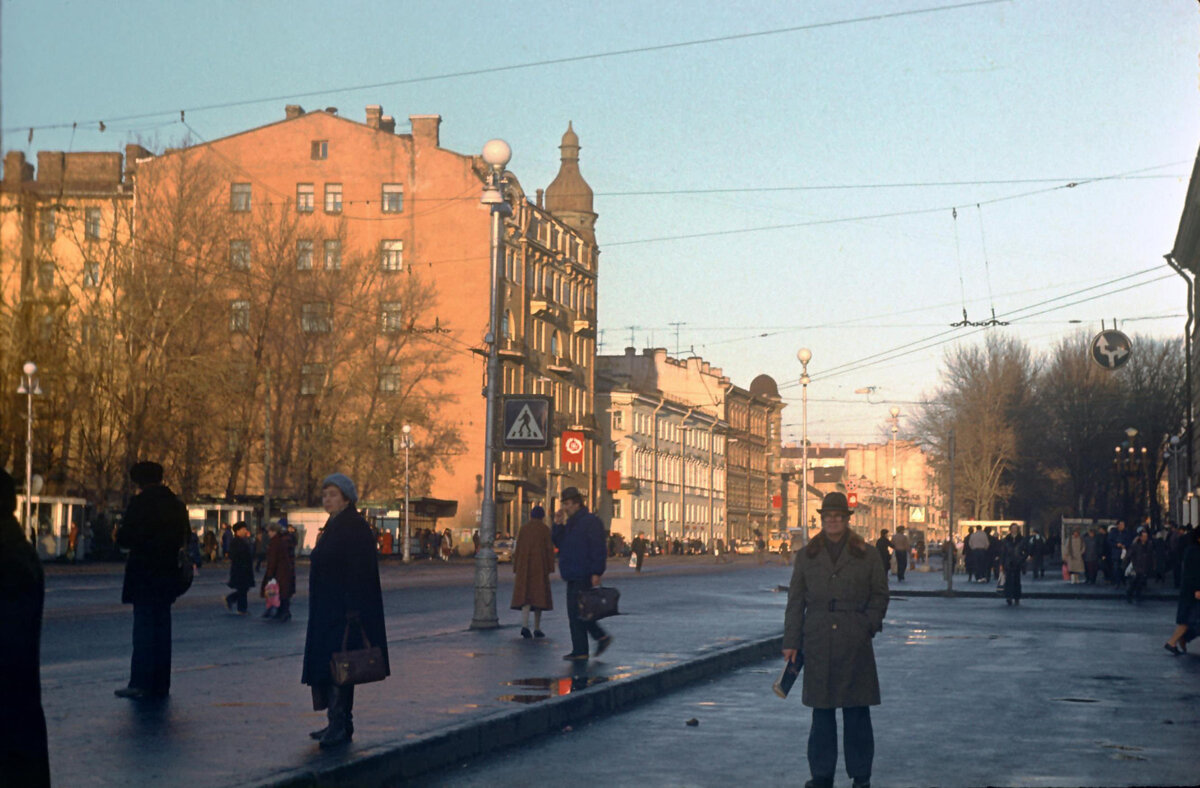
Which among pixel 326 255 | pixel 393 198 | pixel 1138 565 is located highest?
pixel 393 198

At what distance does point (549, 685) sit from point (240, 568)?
15.0 m

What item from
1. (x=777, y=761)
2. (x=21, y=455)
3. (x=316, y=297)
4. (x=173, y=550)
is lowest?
(x=777, y=761)

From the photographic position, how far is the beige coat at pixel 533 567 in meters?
19.7

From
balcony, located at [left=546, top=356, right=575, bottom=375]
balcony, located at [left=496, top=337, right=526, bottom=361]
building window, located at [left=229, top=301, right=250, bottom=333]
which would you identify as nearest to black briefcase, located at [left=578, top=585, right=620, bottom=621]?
building window, located at [left=229, top=301, right=250, bottom=333]

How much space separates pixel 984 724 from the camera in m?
12.3

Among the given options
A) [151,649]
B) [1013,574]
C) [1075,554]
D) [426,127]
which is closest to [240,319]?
[426,127]

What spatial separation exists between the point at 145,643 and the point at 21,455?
42.1 m

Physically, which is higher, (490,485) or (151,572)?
(490,485)

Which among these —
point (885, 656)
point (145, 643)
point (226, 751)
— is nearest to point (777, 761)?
point (226, 751)

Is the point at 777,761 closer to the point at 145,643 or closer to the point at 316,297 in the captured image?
the point at 145,643

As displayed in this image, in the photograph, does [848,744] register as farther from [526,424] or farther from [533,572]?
[526,424]

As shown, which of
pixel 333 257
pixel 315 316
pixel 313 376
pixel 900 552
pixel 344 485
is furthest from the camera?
pixel 333 257

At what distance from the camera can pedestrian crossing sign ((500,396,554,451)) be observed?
21.3m

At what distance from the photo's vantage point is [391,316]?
7325 centimetres
